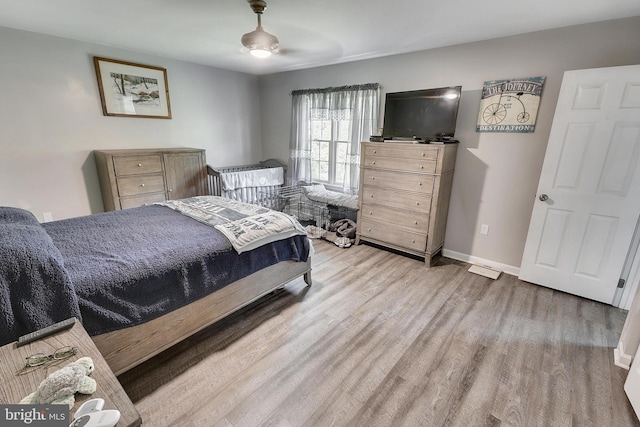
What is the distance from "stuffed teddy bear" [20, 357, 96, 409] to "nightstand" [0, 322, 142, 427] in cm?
2

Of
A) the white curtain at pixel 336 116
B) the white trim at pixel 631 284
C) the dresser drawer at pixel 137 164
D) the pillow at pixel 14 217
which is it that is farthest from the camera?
the white curtain at pixel 336 116

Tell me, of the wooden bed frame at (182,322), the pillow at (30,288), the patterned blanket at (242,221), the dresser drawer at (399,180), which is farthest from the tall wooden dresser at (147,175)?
the dresser drawer at (399,180)

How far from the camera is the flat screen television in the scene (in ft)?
9.52

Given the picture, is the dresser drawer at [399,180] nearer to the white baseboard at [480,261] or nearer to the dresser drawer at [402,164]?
the dresser drawer at [402,164]

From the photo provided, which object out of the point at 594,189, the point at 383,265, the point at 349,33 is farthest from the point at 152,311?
the point at 594,189

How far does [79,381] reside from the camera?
0.81m

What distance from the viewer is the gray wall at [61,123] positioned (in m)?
2.87

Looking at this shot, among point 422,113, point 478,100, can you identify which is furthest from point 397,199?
point 478,100

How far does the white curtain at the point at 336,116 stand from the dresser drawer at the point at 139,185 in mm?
1975

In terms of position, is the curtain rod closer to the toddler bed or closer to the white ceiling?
the white ceiling

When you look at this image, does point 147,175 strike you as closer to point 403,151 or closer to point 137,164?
point 137,164

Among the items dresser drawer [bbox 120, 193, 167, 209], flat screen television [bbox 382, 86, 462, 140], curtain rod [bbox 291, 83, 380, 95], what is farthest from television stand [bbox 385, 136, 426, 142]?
dresser drawer [bbox 120, 193, 167, 209]

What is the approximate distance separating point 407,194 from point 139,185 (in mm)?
3186

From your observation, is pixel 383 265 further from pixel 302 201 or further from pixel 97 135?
pixel 97 135
